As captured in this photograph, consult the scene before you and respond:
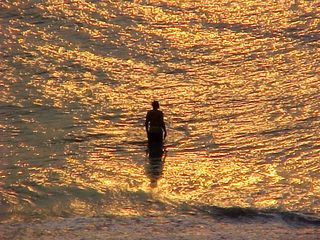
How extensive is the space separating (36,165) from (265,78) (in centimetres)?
900

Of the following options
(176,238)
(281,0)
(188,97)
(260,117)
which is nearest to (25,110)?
(188,97)

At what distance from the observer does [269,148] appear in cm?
2091

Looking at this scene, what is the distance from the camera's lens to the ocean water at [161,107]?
1811 centimetres

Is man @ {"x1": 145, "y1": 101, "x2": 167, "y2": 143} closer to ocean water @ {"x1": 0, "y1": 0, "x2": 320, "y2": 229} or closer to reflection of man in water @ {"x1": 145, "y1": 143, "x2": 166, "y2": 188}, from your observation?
reflection of man in water @ {"x1": 145, "y1": 143, "x2": 166, "y2": 188}

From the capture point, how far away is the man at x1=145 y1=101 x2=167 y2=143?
20.3m

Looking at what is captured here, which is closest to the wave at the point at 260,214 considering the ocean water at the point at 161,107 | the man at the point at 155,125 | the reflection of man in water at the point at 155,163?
the ocean water at the point at 161,107

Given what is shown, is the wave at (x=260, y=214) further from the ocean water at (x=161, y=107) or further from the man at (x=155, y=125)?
the man at (x=155, y=125)

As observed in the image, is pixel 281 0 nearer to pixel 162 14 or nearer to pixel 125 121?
pixel 162 14

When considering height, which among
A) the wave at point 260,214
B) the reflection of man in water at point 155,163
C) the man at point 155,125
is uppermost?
the man at point 155,125

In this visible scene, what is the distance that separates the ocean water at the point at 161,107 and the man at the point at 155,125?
36 centimetres

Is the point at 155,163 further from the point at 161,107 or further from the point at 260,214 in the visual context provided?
the point at 161,107

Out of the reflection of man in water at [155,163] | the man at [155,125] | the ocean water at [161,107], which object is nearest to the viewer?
the ocean water at [161,107]

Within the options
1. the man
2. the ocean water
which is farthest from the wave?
the man

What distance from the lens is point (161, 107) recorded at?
2403cm
